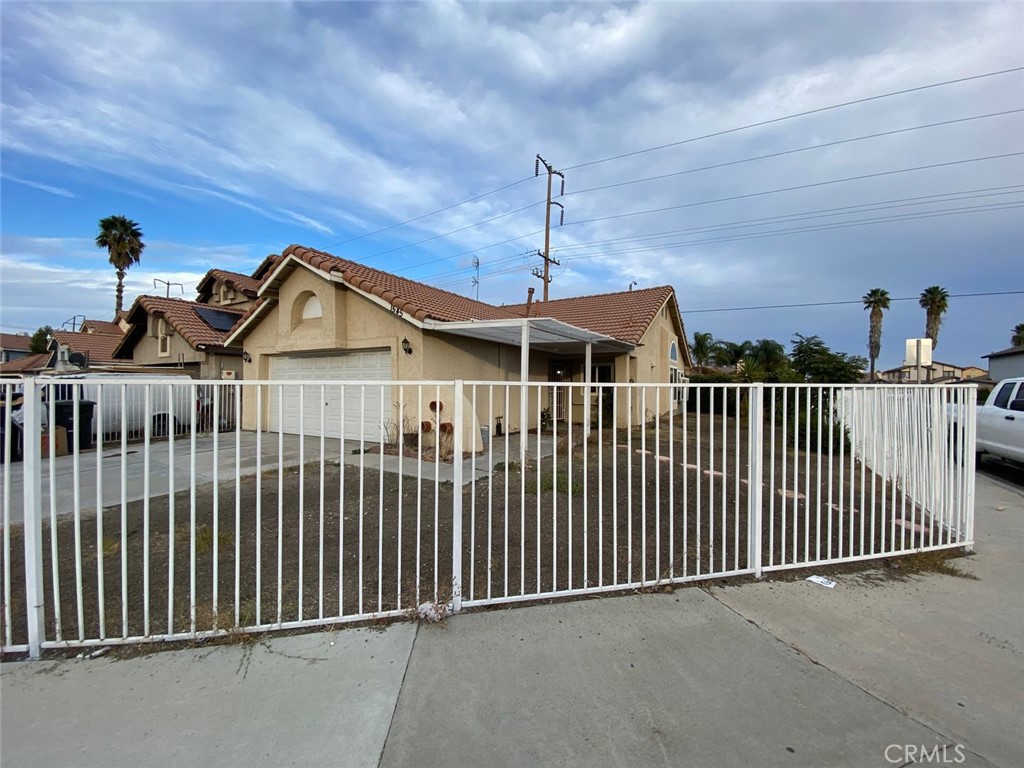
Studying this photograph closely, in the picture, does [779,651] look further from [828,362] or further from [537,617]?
[828,362]

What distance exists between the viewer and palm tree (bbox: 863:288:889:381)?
101 ft

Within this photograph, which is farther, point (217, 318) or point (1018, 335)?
point (1018, 335)

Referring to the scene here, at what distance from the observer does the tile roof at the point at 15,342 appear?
4818 cm

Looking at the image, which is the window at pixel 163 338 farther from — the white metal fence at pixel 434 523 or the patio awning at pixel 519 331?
the patio awning at pixel 519 331

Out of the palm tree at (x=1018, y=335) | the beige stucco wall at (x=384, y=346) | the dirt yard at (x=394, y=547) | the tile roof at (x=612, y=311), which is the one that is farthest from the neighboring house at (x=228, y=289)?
the palm tree at (x=1018, y=335)

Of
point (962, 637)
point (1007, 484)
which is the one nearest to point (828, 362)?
point (1007, 484)

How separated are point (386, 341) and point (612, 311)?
8735mm

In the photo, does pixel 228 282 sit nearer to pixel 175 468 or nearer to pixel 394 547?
pixel 175 468

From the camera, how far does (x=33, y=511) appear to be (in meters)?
2.69

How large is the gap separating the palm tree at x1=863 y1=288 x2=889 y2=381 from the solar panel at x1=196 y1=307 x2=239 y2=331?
38075 millimetres

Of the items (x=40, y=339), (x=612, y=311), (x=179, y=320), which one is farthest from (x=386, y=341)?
(x=40, y=339)

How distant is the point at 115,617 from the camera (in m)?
3.10

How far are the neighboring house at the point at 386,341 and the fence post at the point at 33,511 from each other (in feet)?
18.6
